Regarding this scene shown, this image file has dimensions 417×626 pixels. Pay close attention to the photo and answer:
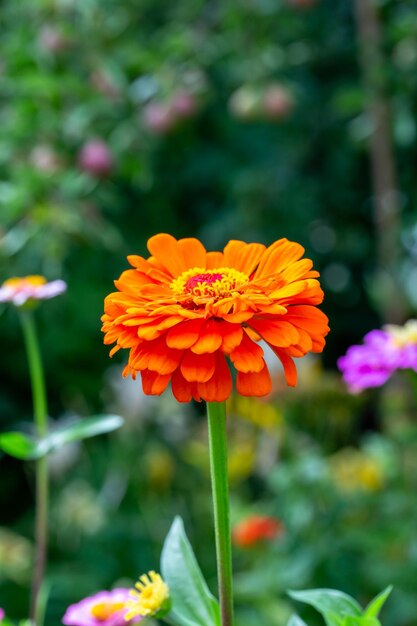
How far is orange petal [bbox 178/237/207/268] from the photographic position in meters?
0.36

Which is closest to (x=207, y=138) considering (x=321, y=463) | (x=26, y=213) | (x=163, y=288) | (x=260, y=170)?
(x=260, y=170)

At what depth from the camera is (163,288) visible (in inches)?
12.8

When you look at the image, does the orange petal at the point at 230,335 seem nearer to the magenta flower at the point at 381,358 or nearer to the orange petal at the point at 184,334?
the orange petal at the point at 184,334

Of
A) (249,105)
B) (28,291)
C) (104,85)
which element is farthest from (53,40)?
(28,291)

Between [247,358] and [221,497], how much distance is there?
0.05 m

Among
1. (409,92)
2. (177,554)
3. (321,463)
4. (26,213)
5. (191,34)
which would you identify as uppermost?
(191,34)

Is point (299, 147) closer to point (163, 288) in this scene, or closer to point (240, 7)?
point (240, 7)

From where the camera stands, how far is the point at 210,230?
1.19 metres

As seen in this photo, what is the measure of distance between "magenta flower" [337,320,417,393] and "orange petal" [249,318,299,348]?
0.14 m

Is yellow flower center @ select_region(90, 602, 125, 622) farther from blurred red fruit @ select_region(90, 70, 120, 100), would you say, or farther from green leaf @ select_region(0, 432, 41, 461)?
blurred red fruit @ select_region(90, 70, 120, 100)

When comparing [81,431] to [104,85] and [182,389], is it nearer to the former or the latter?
[182,389]

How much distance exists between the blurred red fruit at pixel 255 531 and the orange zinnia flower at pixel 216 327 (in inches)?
21.3

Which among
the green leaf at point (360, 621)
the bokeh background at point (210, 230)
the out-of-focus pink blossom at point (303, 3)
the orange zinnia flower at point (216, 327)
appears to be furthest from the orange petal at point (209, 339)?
the out-of-focus pink blossom at point (303, 3)

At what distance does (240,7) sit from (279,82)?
0.34 ft
